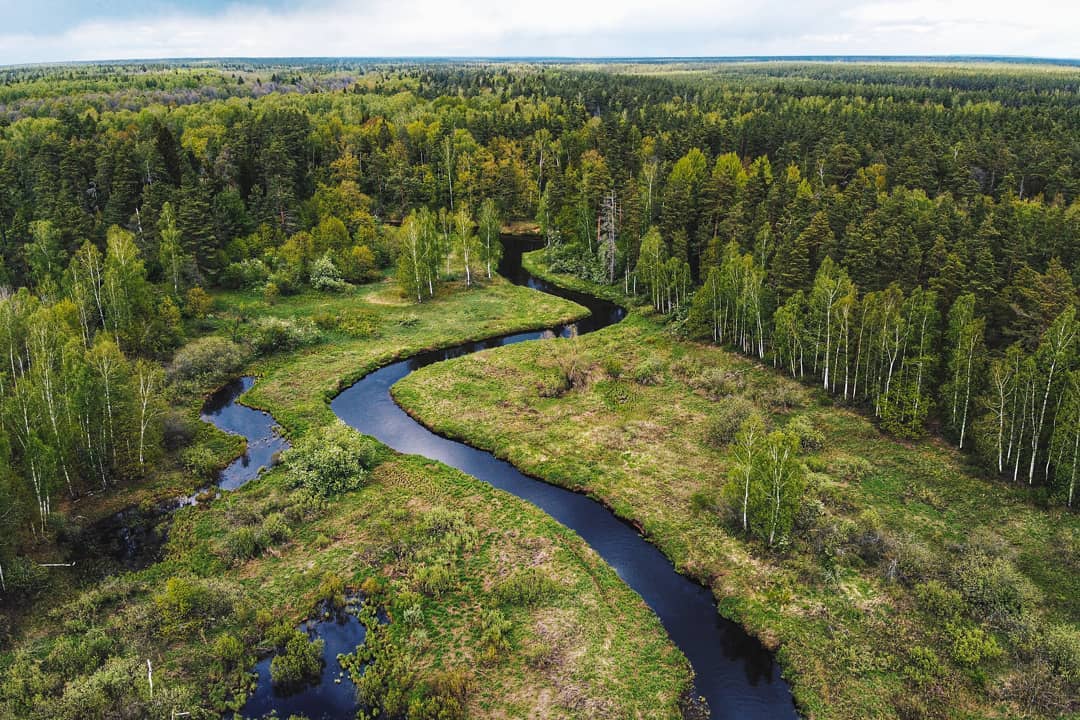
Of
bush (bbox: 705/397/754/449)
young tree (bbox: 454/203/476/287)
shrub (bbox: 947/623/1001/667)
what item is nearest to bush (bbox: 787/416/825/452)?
bush (bbox: 705/397/754/449)

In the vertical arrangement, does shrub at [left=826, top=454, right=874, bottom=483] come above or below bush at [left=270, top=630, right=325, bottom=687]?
above

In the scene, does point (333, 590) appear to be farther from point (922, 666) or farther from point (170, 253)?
point (170, 253)

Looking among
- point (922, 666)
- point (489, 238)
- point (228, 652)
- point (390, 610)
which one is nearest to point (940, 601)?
point (922, 666)

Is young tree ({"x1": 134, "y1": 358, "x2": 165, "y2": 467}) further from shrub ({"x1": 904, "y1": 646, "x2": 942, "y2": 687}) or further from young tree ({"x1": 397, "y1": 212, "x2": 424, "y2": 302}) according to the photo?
shrub ({"x1": 904, "y1": 646, "x2": 942, "y2": 687})

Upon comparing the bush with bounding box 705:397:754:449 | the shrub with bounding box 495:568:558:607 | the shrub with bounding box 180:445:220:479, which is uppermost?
the bush with bounding box 705:397:754:449

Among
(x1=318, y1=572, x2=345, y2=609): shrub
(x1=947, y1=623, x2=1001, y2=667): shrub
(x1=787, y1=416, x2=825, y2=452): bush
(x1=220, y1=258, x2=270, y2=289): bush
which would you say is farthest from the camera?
(x1=220, y1=258, x2=270, y2=289): bush

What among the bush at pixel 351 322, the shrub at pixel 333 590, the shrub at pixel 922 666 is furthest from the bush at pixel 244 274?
the shrub at pixel 922 666
